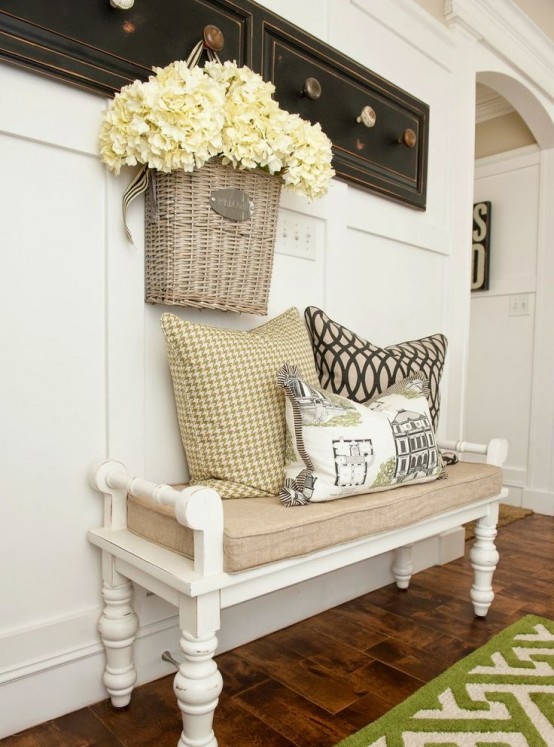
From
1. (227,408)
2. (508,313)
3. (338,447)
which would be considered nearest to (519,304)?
(508,313)

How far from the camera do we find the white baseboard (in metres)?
1.25

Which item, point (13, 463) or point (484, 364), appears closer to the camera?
point (13, 463)

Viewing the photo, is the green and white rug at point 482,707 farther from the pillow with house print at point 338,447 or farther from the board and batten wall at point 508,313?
the board and batten wall at point 508,313

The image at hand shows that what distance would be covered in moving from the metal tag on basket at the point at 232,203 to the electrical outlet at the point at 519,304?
254cm

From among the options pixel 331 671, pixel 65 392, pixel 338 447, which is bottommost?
pixel 331 671

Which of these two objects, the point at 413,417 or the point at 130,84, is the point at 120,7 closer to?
the point at 130,84

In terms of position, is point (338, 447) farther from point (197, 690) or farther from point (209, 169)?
point (209, 169)

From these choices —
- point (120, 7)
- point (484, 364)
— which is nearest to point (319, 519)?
point (120, 7)

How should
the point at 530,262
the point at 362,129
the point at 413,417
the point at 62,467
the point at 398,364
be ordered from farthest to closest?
the point at 530,262
the point at 362,129
the point at 398,364
the point at 413,417
the point at 62,467

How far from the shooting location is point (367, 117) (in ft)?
6.35

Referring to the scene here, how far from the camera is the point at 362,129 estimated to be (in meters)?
1.99

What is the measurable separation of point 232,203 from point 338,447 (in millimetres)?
636

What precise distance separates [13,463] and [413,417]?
980 millimetres

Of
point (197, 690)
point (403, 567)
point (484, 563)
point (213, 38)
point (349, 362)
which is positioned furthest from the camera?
point (403, 567)
